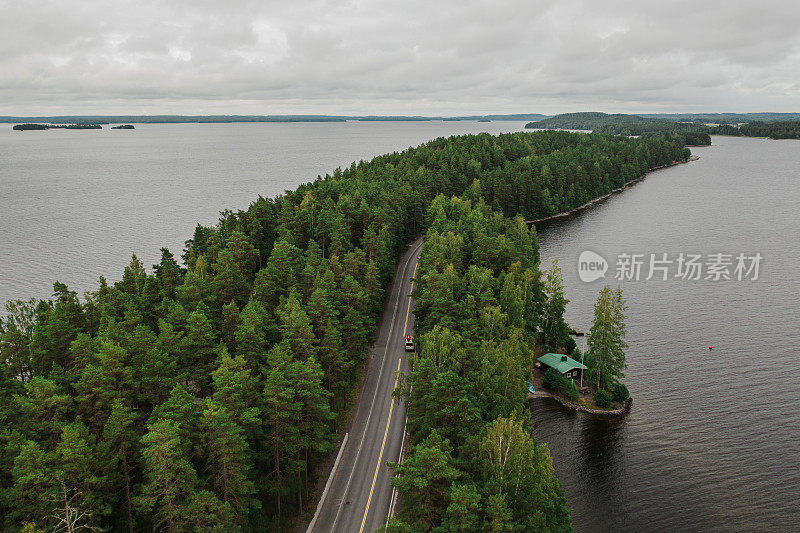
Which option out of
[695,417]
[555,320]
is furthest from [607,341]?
[695,417]

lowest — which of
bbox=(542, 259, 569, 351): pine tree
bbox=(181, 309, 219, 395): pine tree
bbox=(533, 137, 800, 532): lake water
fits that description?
bbox=(533, 137, 800, 532): lake water

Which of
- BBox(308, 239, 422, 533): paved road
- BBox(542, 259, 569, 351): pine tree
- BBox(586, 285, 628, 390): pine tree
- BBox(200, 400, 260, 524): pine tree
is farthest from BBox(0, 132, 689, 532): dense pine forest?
BBox(586, 285, 628, 390): pine tree

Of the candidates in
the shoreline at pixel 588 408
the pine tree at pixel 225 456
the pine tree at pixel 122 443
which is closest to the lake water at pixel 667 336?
the shoreline at pixel 588 408

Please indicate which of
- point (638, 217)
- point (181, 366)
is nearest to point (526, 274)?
point (181, 366)

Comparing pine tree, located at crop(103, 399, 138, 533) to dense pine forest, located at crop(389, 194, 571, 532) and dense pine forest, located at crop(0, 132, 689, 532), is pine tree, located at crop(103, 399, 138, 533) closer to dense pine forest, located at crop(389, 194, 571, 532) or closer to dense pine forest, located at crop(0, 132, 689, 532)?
dense pine forest, located at crop(0, 132, 689, 532)

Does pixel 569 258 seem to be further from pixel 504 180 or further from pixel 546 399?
pixel 546 399

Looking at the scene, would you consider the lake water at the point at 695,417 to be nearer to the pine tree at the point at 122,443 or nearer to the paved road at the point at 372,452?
the paved road at the point at 372,452
